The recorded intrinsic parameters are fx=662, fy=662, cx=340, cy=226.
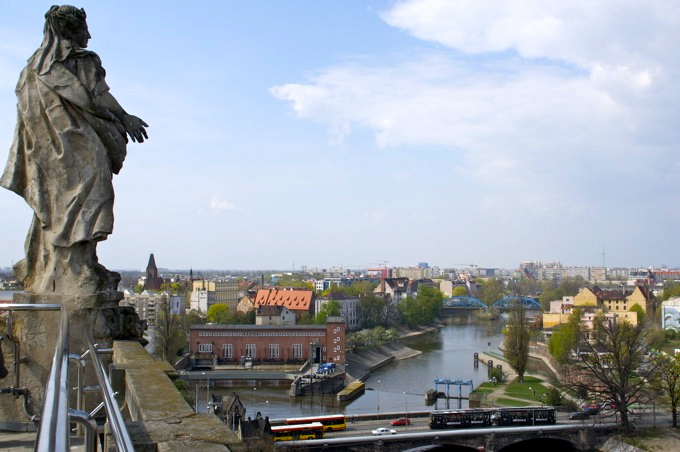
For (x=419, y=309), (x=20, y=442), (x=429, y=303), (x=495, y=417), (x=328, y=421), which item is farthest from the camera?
(x=429, y=303)

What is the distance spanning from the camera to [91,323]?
3732mm

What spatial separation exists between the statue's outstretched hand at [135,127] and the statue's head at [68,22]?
0.52 m

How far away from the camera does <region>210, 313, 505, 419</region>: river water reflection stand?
27375 mm

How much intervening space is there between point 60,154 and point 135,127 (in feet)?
2.05

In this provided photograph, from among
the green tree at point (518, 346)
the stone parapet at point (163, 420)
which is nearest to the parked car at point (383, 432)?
the green tree at point (518, 346)

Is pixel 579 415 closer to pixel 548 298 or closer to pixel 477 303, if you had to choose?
pixel 548 298

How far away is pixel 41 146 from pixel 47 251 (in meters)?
0.59

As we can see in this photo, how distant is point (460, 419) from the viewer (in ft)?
71.1

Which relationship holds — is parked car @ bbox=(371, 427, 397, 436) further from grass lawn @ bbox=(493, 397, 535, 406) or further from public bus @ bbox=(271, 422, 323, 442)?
grass lawn @ bbox=(493, 397, 535, 406)

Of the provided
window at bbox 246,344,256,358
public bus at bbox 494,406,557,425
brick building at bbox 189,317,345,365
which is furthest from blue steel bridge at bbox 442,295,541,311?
public bus at bbox 494,406,557,425

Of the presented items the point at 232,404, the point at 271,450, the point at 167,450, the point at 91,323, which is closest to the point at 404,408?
the point at 232,404

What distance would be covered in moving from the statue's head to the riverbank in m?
30.7

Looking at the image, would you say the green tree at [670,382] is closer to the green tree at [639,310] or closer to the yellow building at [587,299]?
the green tree at [639,310]

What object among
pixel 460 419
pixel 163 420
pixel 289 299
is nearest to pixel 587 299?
pixel 289 299
